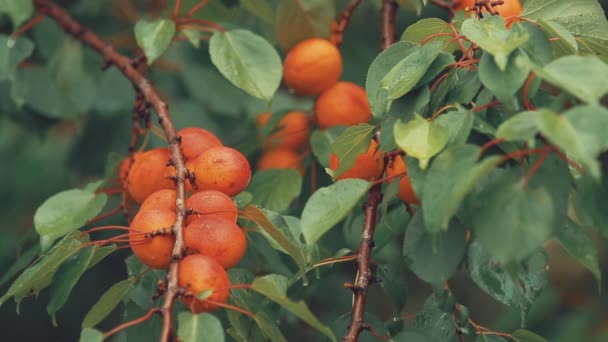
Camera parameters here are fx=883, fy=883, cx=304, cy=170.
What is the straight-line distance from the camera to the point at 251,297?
959 millimetres

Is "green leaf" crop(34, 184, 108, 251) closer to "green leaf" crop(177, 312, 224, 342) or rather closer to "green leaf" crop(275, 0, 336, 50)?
"green leaf" crop(177, 312, 224, 342)

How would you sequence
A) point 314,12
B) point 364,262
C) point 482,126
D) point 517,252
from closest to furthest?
point 517,252
point 482,126
point 364,262
point 314,12

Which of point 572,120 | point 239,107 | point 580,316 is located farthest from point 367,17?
point 572,120

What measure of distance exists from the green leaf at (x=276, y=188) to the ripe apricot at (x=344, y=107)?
9 centimetres

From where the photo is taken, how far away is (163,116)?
1076 millimetres

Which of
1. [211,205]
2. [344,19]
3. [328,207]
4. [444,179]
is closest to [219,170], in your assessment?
[211,205]

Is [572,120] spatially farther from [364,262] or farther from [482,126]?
[364,262]

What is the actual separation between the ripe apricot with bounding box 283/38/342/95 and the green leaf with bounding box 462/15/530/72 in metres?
0.45

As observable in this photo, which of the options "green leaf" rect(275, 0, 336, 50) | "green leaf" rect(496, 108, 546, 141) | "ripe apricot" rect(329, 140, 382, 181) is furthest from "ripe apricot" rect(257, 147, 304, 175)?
"green leaf" rect(496, 108, 546, 141)

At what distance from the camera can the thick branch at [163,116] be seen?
2.50 feet

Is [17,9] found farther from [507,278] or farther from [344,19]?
[507,278]

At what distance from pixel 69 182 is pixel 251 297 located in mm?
986

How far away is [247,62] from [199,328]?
44 cm

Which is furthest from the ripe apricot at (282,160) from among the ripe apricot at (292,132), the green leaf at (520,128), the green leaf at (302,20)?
the green leaf at (520,128)
